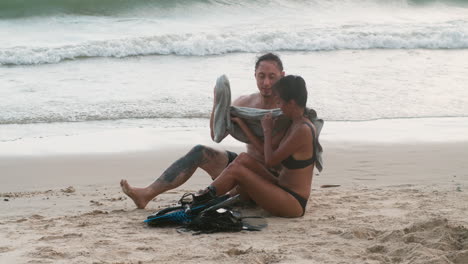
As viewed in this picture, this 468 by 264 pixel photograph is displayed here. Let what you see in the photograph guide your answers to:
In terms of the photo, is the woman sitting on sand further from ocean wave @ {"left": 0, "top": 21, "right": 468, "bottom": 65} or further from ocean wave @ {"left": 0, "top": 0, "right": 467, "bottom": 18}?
ocean wave @ {"left": 0, "top": 0, "right": 467, "bottom": 18}

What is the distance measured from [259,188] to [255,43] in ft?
32.8

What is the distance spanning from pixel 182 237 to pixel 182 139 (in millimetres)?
3557

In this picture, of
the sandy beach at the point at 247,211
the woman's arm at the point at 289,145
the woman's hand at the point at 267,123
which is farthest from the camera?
the woman's hand at the point at 267,123

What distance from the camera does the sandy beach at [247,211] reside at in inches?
176

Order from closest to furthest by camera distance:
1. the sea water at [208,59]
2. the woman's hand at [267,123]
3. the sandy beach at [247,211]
Answer: the sandy beach at [247,211] → the woman's hand at [267,123] → the sea water at [208,59]

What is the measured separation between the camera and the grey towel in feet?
18.4

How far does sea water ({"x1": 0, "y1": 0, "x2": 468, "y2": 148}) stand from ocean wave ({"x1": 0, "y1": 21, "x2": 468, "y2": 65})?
3cm

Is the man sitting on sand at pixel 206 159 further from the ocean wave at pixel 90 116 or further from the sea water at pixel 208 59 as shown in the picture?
the ocean wave at pixel 90 116

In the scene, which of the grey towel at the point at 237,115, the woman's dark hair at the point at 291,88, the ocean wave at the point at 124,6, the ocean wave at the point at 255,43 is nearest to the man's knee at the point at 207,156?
the grey towel at the point at 237,115

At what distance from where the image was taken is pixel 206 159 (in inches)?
232

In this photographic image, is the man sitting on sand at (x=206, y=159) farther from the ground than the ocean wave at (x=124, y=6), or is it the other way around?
the ocean wave at (x=124, y=6)

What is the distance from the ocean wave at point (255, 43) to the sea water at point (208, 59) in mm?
26

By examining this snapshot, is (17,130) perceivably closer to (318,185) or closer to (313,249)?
(318,185)

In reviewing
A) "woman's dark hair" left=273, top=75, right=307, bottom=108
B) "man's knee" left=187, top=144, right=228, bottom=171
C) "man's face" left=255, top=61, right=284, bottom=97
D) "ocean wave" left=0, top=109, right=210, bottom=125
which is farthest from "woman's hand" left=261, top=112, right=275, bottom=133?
"ocean wave" left=0, top=109, right=210, bottom=125
